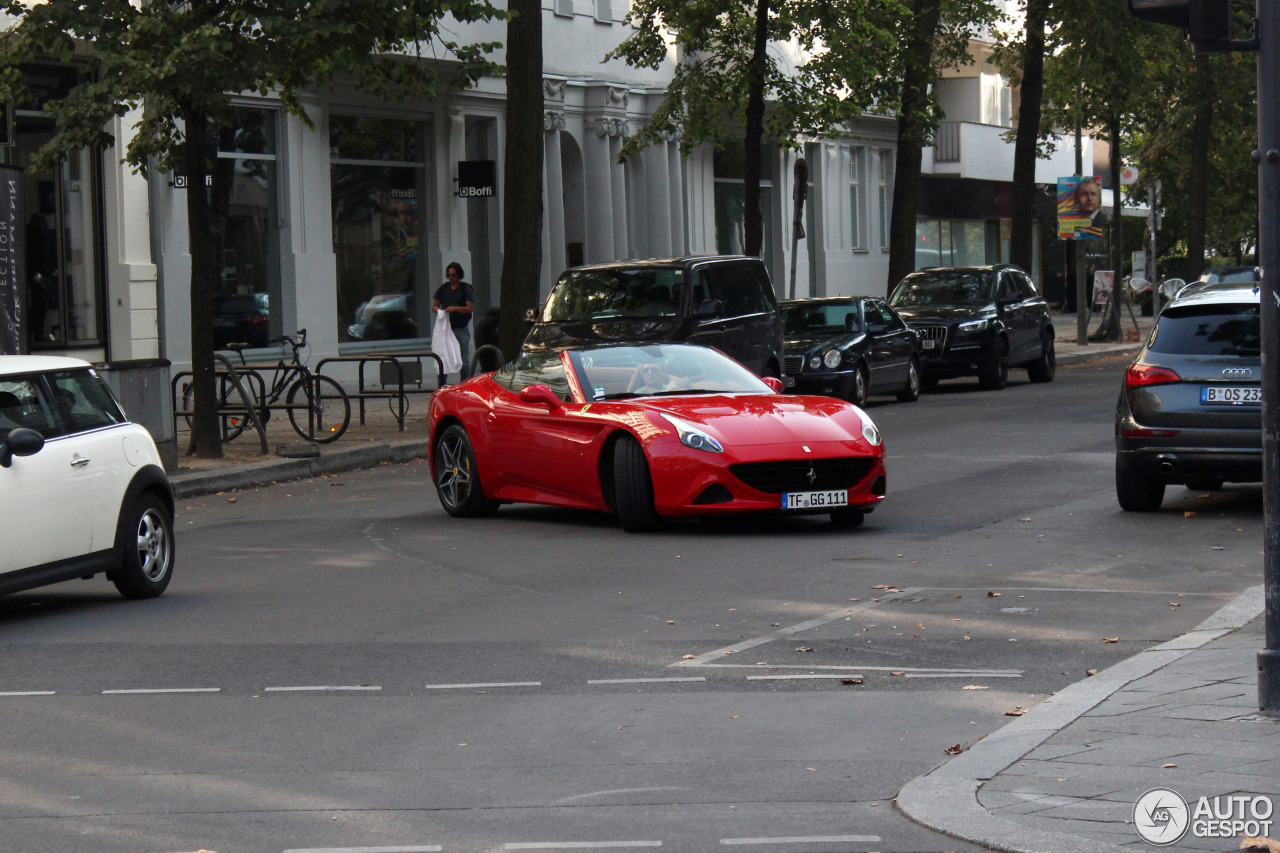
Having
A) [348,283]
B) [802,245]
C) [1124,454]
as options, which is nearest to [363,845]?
[1124,454]

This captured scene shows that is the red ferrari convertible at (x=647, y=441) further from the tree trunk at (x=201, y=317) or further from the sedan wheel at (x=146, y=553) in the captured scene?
the tree trunk at (x=201, y=317)

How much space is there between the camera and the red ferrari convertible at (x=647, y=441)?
12.5 meters

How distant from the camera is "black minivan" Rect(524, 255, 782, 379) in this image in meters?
21.1

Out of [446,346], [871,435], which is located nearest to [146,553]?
[871,435]

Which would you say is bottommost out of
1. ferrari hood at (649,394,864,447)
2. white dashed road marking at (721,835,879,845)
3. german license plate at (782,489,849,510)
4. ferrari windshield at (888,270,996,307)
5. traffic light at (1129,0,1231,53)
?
white dashed road marking at (721,835,879,845)

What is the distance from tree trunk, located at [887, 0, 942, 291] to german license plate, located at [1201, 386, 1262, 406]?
2000 centimetres

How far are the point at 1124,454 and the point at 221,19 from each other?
9581 mm

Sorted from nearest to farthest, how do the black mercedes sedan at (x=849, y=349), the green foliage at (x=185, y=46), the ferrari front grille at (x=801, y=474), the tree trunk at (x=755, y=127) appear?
the ferrari front grille at (x=801, y=474) < the green foliage at (x=185, y=46) < the black mercedes sedan at (x=849, y=349) < the tree trunk at (x=755, y=127)

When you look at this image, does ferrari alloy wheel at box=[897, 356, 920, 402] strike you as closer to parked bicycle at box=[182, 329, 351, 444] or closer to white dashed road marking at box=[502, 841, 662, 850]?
parked bicycle at box=[182, 329, 351, 444]

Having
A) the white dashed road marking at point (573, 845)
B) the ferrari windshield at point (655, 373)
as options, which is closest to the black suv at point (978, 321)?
the ferrari windshield at point (655, 373)

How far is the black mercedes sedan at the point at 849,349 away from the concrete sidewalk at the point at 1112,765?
1718 cm

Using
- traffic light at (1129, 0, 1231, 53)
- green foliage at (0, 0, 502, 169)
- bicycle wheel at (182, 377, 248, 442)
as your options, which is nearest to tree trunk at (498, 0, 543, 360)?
bicycle wheel at (182, 377, 248, 442)

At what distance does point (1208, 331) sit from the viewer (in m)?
13.2

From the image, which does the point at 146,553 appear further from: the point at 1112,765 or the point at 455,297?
the point at 455,297
